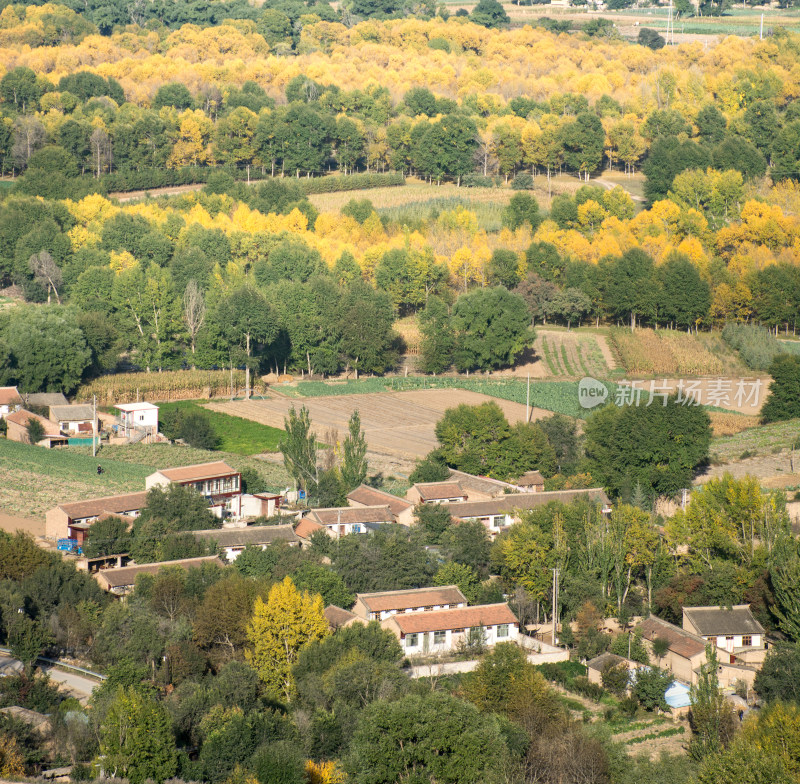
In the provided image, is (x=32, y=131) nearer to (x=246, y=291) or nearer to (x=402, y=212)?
(x=402, y=212)

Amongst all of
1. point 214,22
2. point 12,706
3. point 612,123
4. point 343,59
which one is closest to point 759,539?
point 12,706

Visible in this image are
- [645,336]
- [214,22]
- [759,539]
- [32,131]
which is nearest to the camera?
[759,539]

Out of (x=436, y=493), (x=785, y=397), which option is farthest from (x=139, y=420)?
(x=785, y=397)

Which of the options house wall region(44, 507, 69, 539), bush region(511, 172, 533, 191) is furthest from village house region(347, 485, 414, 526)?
bush region(511, 172, 533, 191)

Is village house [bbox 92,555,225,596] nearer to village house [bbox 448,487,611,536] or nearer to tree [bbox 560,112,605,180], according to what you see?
village house [bbox 448,487,611,536]

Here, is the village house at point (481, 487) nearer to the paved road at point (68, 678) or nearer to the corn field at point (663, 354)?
the paved road at point (68, 678)
